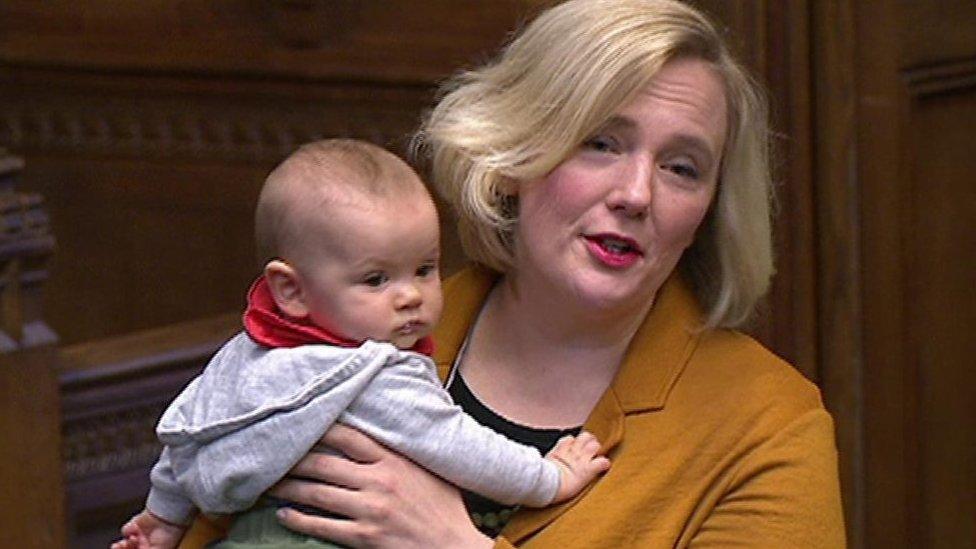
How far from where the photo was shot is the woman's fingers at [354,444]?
235cm

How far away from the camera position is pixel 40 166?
13.6 ft

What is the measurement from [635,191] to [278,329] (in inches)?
14.8

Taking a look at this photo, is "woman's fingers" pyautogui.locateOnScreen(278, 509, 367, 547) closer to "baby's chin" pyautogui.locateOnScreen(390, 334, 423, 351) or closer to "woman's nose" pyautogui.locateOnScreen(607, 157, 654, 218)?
"baby's chin" pyautogui.locateOnScreen(390, 334, 423, 351)

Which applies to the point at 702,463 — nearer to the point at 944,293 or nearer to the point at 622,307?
the point at 622,307

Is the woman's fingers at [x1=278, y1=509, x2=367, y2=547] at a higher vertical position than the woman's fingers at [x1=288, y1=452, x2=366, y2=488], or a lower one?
lower

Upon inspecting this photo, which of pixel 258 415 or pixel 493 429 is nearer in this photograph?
pixel 258 415

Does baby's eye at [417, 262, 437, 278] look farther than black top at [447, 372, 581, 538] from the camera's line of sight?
No

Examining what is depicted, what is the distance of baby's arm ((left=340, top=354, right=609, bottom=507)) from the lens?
231cm

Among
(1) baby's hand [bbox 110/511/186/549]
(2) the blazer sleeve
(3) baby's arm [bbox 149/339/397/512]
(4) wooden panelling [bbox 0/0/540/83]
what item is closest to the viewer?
(3) baby's arm [bbox 149/339/397/512]

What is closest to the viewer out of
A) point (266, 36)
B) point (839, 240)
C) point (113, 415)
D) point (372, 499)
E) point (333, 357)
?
point (333, 357)

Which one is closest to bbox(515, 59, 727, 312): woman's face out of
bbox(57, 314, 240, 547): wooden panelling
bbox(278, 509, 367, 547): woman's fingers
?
bbox(278, 509, 367, 547): woman's fingers

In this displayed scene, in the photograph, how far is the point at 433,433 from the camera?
7.66 feet

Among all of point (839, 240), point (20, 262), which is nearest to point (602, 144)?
point (20, 262)

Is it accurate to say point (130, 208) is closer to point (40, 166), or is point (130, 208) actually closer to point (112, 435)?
point (40, 166)
